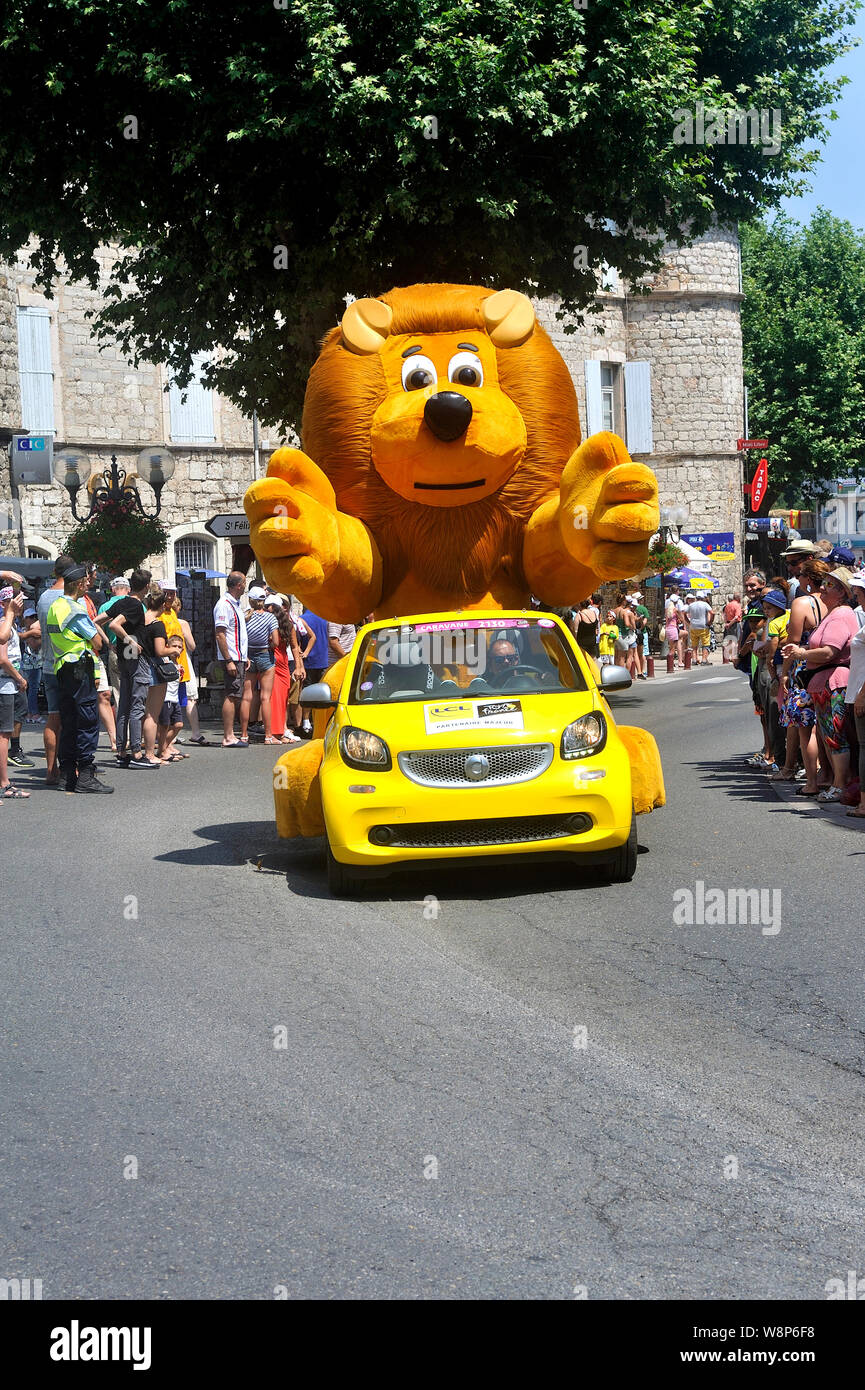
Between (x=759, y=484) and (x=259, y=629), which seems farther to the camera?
(x=759, y=484)

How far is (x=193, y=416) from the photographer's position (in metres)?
35.7

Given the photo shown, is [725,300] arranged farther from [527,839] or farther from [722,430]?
[527,839]

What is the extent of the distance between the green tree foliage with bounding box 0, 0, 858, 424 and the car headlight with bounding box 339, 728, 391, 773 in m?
9.32

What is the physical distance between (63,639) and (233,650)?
151 inches

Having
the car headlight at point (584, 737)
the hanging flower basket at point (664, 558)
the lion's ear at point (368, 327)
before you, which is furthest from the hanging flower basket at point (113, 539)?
the hanging flower basket at point (664, 558)

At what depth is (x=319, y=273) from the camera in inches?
738

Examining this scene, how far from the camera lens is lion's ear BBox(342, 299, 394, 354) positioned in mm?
11828

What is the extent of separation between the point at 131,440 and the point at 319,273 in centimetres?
1642

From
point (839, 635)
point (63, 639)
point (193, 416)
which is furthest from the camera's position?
point (193, 416)

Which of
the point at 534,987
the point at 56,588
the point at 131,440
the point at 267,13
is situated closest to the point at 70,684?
the point at 56,588

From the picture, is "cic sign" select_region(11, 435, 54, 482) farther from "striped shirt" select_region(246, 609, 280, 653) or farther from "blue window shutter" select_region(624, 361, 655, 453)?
"blue window shutter" select_region(624, 361, 655, 453)

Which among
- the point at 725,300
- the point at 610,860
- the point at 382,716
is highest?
the point at 725,300

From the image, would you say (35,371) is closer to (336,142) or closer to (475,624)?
(336,142)

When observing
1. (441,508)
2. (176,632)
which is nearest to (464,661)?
(441,508)
